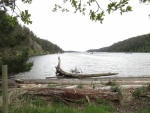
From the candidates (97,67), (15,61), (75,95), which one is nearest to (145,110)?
(75,95)

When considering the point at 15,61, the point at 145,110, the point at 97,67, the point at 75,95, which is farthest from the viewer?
the point at 97,67

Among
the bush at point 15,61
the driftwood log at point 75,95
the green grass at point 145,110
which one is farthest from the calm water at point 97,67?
the green grass at point 145,110

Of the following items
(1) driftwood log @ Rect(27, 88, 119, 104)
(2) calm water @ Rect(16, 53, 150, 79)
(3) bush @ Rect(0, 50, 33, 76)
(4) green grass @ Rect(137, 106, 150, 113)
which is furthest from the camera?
(2) calm water @ Rect(16, 53, 150, 79)

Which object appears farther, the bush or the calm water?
the calm water

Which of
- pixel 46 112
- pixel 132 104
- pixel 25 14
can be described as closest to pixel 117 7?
pixel 25 14

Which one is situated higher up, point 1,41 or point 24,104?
point 1,41

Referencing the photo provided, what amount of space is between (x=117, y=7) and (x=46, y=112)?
4131 millimetres

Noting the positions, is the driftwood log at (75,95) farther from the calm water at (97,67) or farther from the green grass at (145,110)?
the calm water at (97,67)

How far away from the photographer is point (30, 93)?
9836mm

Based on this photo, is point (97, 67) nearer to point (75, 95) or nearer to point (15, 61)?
point (15, 61)

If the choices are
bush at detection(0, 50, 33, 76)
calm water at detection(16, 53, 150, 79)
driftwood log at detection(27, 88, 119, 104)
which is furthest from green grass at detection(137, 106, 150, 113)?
calm water at detection(16, 53, 150, 79)

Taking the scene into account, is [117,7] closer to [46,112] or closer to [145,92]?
[46,112]

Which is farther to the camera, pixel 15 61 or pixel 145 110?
pixel 15 61

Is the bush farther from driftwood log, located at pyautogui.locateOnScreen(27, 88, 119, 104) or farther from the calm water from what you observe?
driftwood log, located at pyautogui.locateOnScreen(27, 88, 119, 104)
